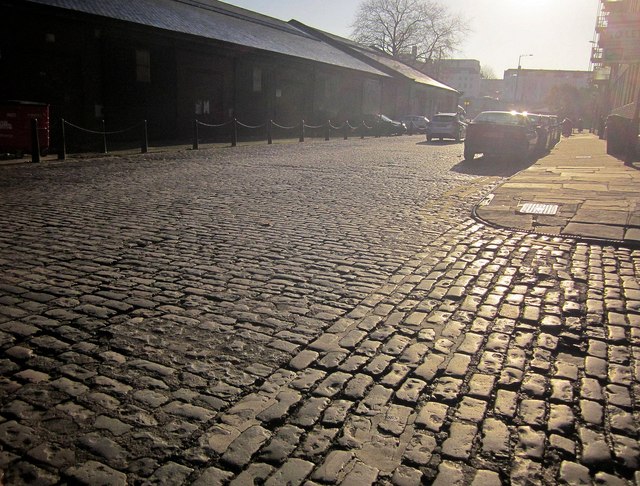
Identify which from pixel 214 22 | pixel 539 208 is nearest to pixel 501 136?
pixel 539 208

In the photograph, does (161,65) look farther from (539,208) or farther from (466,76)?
(466,76)

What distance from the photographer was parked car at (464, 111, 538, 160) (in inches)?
595

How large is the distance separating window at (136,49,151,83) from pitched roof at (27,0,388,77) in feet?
4.01

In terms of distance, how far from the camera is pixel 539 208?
771 centimetres

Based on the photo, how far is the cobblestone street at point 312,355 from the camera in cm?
213

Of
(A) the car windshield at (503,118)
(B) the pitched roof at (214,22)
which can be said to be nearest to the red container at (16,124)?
(B) the pitched roof at (214,22)

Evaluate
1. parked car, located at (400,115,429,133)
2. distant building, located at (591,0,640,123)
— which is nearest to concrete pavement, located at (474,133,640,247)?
distant building, located at (591,0,640,123)

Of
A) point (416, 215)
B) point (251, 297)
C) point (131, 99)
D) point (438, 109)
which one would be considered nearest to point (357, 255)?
point (251, 297)

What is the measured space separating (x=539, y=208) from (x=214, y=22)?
23.3 metres

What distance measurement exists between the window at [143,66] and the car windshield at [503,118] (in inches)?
520

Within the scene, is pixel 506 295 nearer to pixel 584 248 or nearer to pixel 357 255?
pixel 357 255

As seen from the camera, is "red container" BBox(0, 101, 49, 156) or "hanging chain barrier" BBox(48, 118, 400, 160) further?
"hanging chain barrier" BBox(48, 118, 400, 160)

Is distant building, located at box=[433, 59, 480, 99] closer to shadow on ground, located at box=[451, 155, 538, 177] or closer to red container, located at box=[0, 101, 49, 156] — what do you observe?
shadow on ground, located at box=[451, 155, 538, 177]

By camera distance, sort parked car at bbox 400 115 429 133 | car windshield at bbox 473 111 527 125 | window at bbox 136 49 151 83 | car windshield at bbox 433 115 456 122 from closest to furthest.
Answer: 1. car windshield at bbox 473 111 527 125
2. window at bbox 136 49 151 83
3. car windshield at bbox 433 115 456 122
4. parked car at bbox 400 115 429 133
